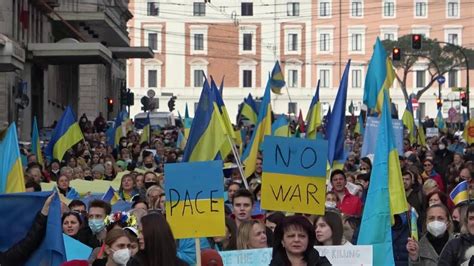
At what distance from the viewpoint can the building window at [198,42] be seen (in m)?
96.9

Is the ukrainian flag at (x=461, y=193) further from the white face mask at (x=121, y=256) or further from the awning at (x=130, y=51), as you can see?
the awning at (x=130, y=51)

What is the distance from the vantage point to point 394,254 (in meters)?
9.99

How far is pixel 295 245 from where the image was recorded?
22.7 ft

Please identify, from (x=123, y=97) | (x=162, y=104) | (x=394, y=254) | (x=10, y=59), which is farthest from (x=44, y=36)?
(x=162, y=104)

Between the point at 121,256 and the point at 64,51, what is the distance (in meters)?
32.6

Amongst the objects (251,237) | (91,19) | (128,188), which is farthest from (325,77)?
(251,237)

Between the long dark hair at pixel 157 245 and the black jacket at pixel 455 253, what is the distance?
6.73 feet

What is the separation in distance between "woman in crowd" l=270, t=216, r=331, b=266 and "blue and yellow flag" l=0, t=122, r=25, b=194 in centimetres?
458

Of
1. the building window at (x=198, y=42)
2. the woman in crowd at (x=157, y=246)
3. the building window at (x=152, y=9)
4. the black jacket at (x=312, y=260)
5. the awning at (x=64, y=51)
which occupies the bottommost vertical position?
the black jacket at (x=312, y=260)

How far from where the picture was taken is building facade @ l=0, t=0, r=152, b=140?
117 ft

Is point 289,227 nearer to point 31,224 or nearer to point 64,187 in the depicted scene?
point 31,224

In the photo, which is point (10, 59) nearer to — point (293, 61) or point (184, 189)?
point (184, 189)

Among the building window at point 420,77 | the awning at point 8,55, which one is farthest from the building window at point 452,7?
the awning at point 8,55

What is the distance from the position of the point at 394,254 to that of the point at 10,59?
18800 millimetres
